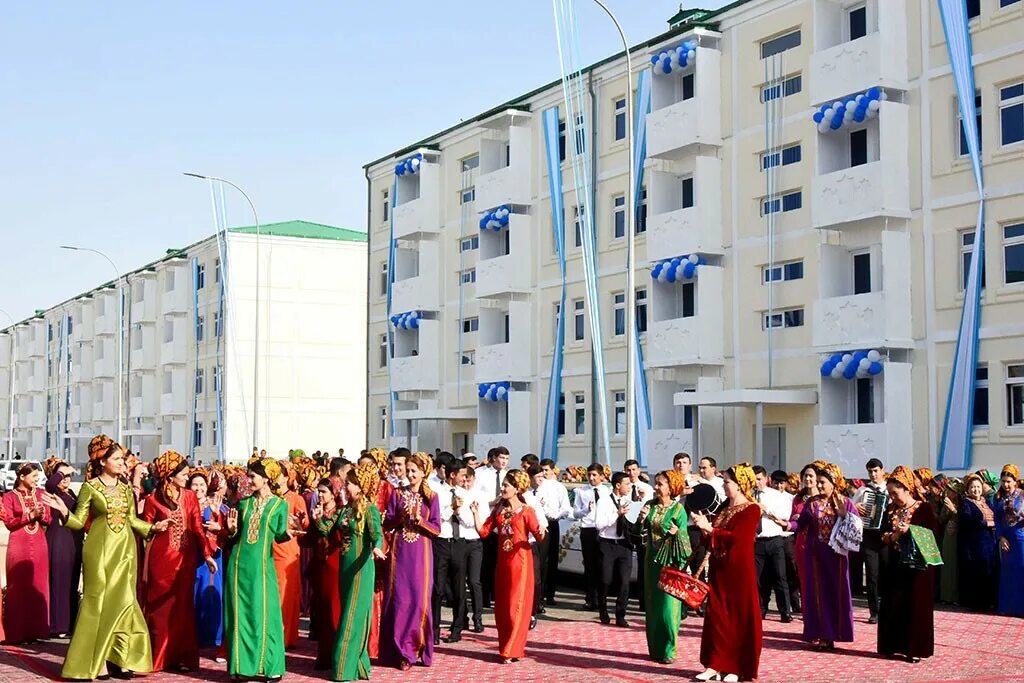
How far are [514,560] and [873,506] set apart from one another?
387cm

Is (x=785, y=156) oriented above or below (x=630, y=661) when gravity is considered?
above

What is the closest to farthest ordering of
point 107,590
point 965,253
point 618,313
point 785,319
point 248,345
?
point 107,590
point 965,253
point 785,319
point 618,313
point 248,345

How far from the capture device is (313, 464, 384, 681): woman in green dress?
12.3 m

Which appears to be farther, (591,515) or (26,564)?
(591,515)

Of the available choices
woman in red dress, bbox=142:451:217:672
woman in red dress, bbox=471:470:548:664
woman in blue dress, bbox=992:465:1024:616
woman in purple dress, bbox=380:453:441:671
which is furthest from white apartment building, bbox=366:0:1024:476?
woman in red dress, bbox=142:451:217:672

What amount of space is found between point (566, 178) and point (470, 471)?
87.2 ft

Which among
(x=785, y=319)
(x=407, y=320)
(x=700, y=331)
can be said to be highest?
(x=407, y=320)

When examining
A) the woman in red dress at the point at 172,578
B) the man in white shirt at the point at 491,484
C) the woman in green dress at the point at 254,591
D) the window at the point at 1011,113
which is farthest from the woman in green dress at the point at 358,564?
the window at the point at 1011,113

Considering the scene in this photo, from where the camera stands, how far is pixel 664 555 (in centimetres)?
1380

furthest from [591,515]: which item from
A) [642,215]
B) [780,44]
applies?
[642,215]

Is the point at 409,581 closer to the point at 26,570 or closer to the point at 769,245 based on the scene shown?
the point at 26,570

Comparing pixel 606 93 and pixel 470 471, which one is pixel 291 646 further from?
pixel 606 93

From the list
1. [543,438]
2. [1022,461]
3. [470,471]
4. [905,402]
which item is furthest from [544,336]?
[470,471]

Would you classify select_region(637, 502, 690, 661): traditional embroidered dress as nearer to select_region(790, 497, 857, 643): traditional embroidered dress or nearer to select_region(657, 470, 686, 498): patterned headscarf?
select_region(657, 470, 686, 498): patterned headscarf
